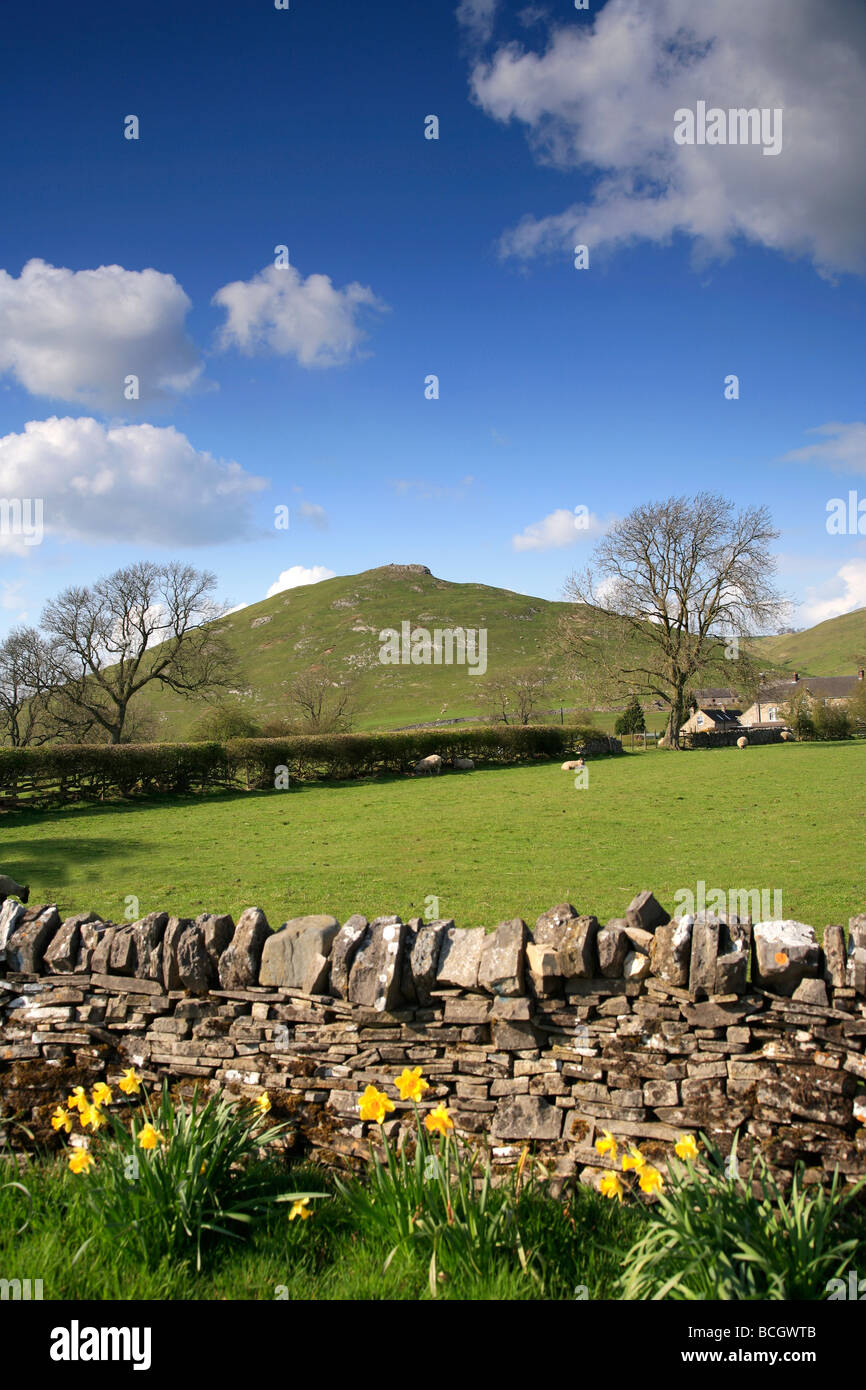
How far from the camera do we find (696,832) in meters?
16.9

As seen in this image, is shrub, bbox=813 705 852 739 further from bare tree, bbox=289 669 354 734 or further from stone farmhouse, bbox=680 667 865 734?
bare tree, bbox=289 669 354 734

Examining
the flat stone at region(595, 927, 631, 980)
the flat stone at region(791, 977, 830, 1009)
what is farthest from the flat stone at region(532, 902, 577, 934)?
the flat stone at region(791, 977, 830, 1009)

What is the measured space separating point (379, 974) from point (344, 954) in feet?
0.87

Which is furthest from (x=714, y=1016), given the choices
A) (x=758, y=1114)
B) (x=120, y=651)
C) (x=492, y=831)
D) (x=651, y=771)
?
(x=120, y=651)

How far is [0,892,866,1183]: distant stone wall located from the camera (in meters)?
4.07

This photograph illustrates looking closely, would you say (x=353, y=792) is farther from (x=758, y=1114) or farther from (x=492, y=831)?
(x=758, y=1114)

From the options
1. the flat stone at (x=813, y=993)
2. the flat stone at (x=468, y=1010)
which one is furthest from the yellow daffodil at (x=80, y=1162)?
the flat stone at (x=813, y=993)

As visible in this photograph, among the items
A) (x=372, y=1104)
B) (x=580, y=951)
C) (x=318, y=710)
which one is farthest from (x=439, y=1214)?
(x=318, y=710)

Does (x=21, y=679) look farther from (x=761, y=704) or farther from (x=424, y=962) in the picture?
(x=761, y=704)

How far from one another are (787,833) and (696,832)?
6.22 ft

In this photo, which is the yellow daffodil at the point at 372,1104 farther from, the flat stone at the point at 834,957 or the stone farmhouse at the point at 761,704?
the stone farmhouse at the point at 761,704

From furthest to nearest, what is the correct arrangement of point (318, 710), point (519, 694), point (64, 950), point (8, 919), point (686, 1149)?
point (519, 694), point (318, 710), point (8, 919), point (64, 950), point (686, 1149)

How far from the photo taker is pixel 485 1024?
4512 millimetres
